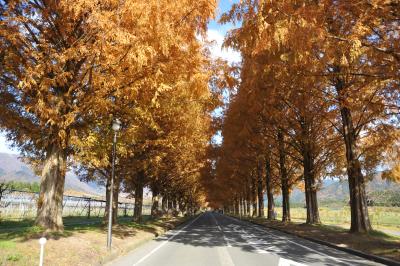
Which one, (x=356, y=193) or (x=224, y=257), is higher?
(x=356, y=193)

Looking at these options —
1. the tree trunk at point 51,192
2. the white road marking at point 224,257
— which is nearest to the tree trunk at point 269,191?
the white road marking at point 224,257

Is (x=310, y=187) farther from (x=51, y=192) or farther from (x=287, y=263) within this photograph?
(x=51, y=192)

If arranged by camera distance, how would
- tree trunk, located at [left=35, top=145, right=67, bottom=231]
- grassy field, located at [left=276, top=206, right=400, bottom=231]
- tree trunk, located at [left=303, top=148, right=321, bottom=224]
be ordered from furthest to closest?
grassy field, located at [left=276, top=206, right=400, bottom=231] < tree trunk, located at [left=303, top=148, right=321, bottom=224] < tree trunk, located at [left=35, top=145, right=67, bottom=231]

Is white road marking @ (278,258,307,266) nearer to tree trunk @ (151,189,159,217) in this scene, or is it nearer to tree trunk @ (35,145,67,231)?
tree trunk @ (35,145,67,231)

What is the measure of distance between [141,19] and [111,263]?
6.70 m

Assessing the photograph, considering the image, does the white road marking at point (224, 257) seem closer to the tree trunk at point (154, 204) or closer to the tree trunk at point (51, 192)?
the tree trunk at point (51, 192)

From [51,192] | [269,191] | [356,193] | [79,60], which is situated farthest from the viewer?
[269,191]

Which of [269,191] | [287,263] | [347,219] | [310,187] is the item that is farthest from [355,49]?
[347,219]

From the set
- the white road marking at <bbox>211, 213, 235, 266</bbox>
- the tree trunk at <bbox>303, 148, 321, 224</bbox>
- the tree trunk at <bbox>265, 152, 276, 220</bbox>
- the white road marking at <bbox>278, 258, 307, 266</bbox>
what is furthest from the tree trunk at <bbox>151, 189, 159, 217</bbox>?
the white road marking at <bbox>278, 258, 307, 266</bbox>

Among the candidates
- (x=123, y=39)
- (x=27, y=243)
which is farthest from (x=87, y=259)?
(x=123, y=39)

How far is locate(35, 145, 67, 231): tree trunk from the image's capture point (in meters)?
11.9

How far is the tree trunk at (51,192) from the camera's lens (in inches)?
468

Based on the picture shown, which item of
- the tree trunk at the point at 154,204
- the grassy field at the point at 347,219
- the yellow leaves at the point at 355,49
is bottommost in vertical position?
the grassy field at the point at 347,219

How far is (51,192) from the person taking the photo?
39.9ft
